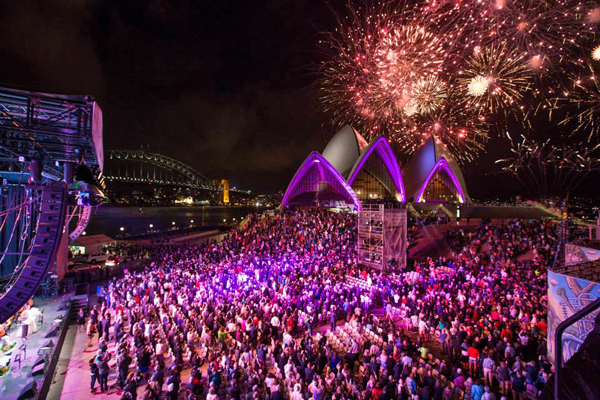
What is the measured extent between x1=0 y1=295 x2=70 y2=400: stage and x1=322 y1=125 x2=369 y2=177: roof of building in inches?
1189

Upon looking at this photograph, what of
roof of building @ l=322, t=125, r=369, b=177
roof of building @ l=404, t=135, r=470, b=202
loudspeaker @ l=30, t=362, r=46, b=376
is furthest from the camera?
roof of building @ l=322, t=125, r=369, b=177

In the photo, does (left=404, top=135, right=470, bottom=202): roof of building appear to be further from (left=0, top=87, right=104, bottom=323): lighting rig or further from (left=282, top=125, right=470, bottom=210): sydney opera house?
(left=0, top=87, right=104, bottom=323): lighting rig

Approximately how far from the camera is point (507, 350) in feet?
22.5

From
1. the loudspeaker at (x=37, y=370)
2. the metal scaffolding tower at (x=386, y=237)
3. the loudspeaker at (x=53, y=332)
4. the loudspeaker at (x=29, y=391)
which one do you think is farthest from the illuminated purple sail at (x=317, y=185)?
the loudspeaker at (x=29, y=391)

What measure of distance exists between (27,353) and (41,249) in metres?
4.84

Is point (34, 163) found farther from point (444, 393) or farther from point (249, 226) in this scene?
point (249, 226)

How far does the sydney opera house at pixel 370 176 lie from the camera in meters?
32.3

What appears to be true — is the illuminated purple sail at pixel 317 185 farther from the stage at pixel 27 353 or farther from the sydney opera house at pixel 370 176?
the stage at pixel 27 353

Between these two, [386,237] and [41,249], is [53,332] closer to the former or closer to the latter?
[41,249]

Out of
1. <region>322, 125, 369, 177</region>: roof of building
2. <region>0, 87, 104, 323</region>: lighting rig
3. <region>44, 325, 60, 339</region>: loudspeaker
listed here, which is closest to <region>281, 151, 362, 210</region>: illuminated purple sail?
<region>322, 125, 369, 177</region>: roof of building

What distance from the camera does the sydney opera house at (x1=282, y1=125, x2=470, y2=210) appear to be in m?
32.3

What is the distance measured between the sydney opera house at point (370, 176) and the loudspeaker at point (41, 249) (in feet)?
82.8

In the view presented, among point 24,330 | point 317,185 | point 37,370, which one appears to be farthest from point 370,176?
point 37,370

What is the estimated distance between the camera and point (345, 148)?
40.8m
